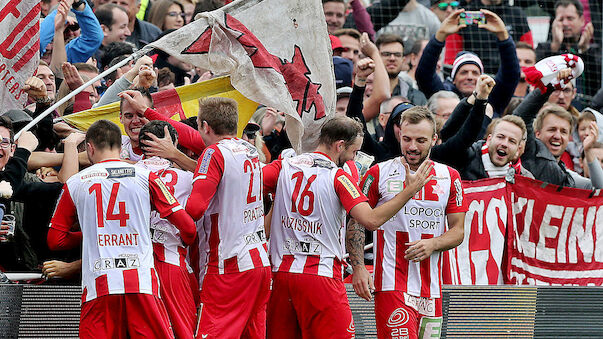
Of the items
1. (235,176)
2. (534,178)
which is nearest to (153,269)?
(235,176)

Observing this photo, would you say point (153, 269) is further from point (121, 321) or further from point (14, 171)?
point (14, 171)

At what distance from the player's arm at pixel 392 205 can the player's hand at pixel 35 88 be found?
2.98m

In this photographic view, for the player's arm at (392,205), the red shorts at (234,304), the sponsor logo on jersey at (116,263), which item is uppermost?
the player's arm at (392,205)

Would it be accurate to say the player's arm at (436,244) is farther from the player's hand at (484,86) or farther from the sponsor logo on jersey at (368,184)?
the player's hand at (484,86)

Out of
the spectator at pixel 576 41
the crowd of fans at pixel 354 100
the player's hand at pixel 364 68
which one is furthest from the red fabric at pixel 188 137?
the spectator at pixel 576 41

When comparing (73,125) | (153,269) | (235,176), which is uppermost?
(73,125)

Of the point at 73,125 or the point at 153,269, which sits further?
the point at 73,125

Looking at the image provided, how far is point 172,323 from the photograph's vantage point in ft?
24.3

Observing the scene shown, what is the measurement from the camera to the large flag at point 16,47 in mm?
7727

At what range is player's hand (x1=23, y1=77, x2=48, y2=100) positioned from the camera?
822 cm

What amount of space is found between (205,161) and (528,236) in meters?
4.14

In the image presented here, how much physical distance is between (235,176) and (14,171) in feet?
5.69

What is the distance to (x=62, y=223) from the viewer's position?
7.10 metres

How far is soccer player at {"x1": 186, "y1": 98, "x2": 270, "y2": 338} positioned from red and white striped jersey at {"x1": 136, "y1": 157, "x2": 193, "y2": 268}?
0.76 ft
